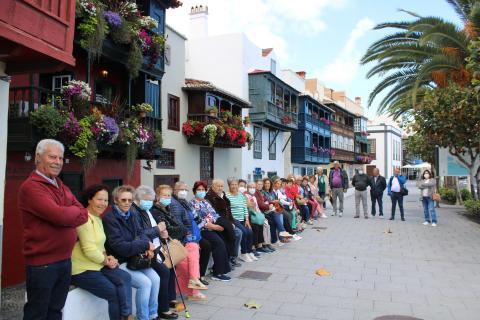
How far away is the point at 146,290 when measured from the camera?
520 centimetres

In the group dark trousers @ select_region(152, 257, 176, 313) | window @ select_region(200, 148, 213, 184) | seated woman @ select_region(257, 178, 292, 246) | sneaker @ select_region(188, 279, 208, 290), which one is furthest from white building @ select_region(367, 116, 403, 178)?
dark trousers @ select_region(152, 257, 176, 313)

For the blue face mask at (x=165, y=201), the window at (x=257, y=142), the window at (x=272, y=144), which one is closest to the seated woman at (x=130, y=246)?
the blue face mask at (x=165, y=201)

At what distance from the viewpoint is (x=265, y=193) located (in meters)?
11.2

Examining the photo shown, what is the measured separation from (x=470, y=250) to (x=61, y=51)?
10298 millimetres

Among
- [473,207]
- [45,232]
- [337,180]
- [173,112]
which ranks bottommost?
[473,207]

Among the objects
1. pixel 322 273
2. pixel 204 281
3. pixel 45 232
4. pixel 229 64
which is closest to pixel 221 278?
pixel 204 281

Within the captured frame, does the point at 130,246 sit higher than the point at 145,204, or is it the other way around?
the point at 145,204

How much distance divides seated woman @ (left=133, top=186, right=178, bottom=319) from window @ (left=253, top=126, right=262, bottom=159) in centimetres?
1898

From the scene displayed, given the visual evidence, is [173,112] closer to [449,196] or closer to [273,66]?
[273,66]

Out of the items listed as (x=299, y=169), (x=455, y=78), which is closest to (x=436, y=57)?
(x=455, y=78)

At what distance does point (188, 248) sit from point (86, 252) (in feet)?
7.70

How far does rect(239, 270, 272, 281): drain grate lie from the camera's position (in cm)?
777

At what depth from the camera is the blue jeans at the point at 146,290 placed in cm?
515

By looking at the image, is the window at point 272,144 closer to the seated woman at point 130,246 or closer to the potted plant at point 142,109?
the potted plant at point 142,109
